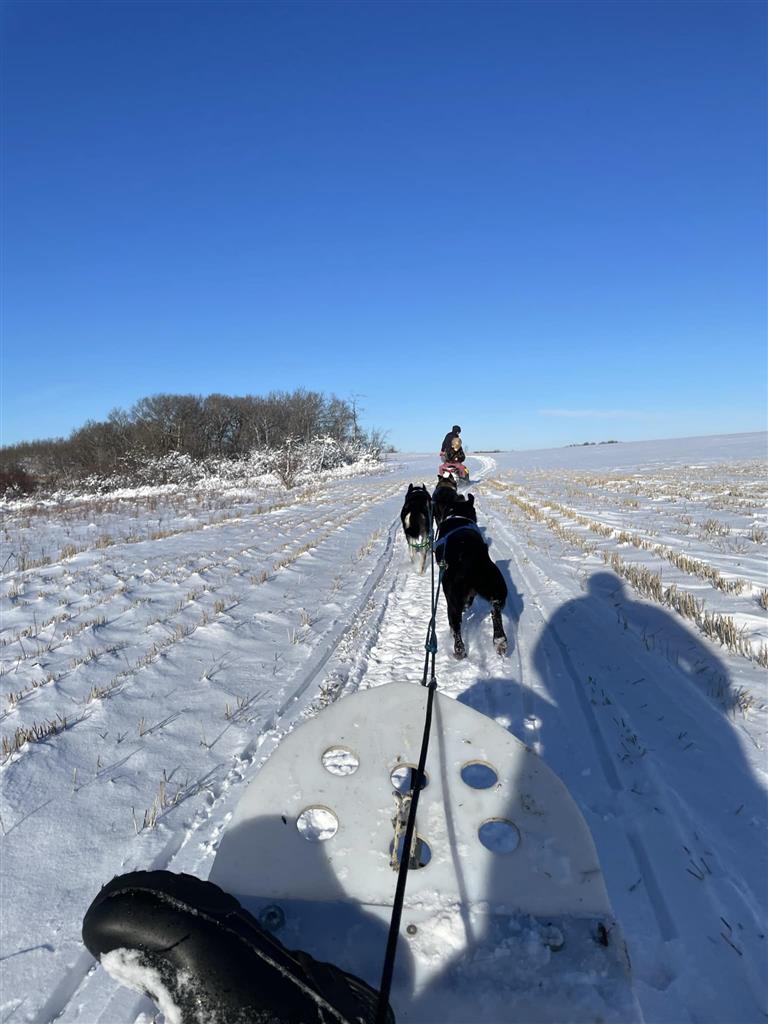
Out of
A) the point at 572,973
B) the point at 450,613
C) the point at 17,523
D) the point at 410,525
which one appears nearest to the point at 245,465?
the point at 17,523

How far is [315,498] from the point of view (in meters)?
19.2

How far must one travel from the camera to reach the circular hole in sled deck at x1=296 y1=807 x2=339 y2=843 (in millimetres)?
1867

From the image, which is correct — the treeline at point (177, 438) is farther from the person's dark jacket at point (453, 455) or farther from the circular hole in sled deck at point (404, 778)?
the circular hole in sled deck at point (404, 778)

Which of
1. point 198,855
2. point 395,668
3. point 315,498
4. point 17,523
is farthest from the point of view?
point 315,498

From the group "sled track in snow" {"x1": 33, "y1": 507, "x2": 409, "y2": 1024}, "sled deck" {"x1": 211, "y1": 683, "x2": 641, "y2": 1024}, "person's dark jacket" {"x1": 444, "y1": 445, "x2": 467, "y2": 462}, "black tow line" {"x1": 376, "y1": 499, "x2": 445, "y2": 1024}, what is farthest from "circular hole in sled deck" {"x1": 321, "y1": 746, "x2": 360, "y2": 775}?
"person's dark jacket" {"x1": 444, "y1": 445, "x2": 467, "y2": 462}

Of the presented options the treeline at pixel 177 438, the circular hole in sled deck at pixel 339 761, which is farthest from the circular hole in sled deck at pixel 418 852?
the treeline at pixel 177 438

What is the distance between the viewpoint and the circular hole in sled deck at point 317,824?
1867mm

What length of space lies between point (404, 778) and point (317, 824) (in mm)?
444

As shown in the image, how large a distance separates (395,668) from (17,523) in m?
11.8

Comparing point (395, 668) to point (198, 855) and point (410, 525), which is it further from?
point (410, 525)

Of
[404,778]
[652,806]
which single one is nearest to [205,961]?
[404,778]

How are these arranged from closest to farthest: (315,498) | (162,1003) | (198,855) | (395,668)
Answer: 1. (162,1003)
2. (198,855)
3. (395,668)
4. (315,498)

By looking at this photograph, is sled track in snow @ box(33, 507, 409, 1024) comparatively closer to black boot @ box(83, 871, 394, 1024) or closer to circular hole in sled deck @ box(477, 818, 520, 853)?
black boot @ box(83, 871, 394, 1024)

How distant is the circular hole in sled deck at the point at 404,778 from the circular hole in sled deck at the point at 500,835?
0.27 meters
